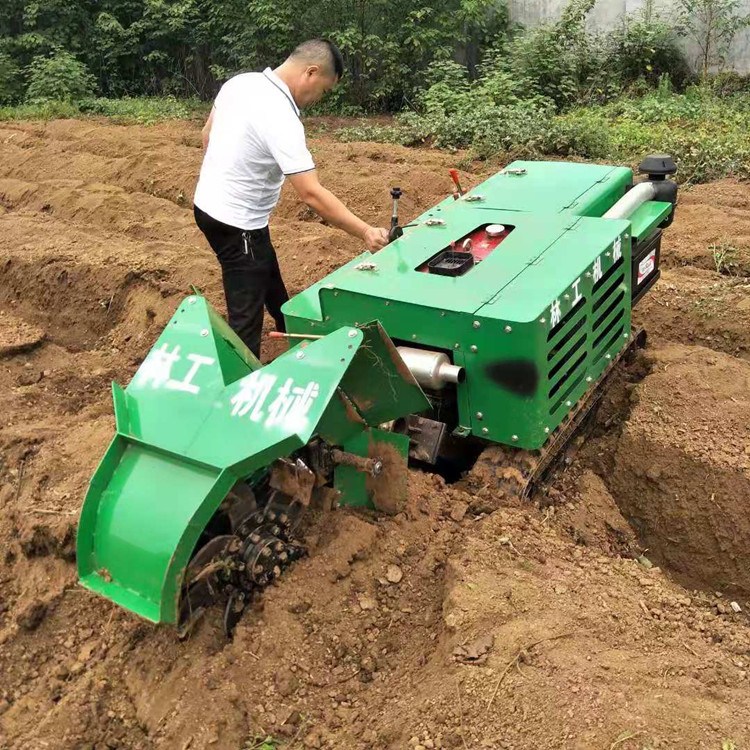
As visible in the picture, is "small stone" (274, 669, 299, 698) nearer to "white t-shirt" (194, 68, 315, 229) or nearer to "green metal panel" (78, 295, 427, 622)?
"green metal panel" (78, 295, 427, 622)

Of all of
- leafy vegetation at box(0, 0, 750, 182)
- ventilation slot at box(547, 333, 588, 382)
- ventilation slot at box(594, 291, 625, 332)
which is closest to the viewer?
ventilation slot at box(547, 333, 588, 382)

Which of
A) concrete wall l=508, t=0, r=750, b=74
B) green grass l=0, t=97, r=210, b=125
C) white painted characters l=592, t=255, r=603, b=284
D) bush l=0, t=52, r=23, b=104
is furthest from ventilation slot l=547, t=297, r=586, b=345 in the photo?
bush l=0, t=52, r=23, b=104

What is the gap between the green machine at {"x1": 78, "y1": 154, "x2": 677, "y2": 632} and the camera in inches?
98.5

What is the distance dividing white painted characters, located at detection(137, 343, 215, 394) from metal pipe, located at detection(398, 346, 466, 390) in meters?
0.86

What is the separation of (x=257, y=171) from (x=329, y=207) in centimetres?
55

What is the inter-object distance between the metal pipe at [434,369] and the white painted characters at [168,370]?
2.83 feet

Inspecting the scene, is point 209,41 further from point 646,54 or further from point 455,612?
point 455,612

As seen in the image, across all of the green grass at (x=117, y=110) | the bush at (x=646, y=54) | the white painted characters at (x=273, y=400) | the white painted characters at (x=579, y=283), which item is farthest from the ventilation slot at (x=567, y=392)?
the green grass at (x=117, y=110)

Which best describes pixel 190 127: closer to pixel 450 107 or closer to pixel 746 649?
pixel 450 107

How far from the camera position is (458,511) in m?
3.36

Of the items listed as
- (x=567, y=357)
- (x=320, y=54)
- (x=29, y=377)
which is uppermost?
(x=320, y=54)

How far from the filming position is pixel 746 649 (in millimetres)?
2789

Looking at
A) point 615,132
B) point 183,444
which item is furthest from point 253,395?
point 615,132

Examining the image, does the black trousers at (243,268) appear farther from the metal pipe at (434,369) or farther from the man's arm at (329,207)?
the metal pipe at (434,369)
